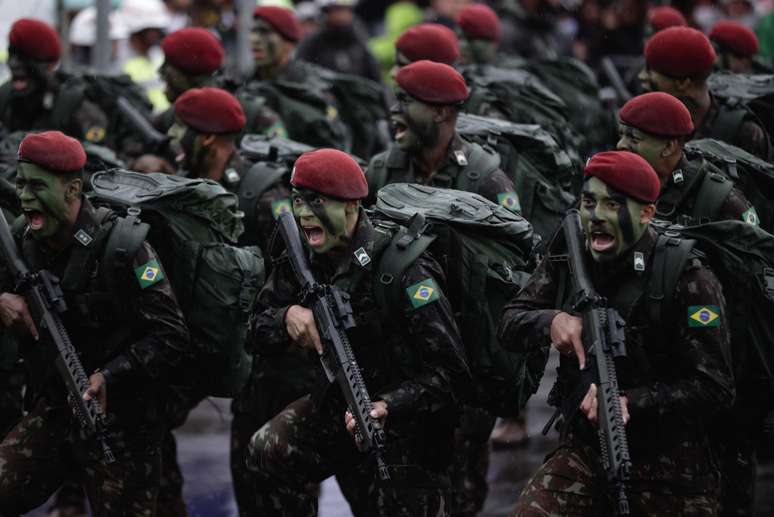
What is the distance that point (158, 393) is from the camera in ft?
24.7

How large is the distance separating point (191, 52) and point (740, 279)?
4748mm

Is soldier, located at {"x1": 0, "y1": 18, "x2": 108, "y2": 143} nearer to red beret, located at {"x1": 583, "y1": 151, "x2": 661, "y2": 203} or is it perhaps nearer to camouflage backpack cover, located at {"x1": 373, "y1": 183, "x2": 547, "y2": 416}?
camouflage backpack cover, located at {"x1": 373, "y1": 183, "x2": 547, "y2": 416}

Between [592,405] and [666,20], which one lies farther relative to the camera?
[666,20]

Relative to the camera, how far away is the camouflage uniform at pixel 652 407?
641 centimetres

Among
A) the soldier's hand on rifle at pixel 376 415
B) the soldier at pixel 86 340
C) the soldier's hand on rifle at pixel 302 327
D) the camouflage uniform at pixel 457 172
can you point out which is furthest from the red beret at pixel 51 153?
the camouflage uniform at pixel 457 172

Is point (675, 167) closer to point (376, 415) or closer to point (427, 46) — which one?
point (376, 415)

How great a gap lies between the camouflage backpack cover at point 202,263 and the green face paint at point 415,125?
4.19 ft

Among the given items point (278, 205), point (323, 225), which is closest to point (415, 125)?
point (278, 205)

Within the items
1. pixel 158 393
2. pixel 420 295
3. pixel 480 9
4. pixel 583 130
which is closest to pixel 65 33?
pixel 480 9

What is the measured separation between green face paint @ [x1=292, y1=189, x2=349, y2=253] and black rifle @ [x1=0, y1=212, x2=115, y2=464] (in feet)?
3.74

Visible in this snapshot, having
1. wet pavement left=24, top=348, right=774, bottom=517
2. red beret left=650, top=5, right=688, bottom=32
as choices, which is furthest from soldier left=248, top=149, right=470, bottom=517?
red beret left=650, top=5, right=688, bottom=32

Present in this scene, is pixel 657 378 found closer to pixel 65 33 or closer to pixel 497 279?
pixel 497 279

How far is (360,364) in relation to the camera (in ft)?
23.0

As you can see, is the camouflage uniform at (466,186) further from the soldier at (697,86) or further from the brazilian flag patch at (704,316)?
the brazilian flag patch at (704,316)
